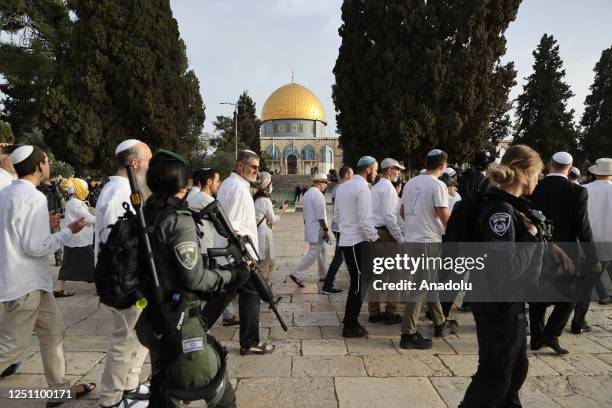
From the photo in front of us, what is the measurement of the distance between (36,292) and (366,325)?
3518 mm

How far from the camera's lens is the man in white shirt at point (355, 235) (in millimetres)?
4594

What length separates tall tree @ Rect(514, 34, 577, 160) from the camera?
114 feet

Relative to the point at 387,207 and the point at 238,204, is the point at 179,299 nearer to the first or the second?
the point at 238,204

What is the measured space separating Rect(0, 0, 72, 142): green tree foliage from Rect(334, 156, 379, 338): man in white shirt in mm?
26193

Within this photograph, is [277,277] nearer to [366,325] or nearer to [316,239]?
[316,239]

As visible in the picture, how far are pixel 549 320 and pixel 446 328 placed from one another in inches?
40.4

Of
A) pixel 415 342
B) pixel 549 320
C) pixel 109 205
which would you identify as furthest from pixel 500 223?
pixel 549 320

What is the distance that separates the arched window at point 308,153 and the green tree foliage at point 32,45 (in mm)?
42083

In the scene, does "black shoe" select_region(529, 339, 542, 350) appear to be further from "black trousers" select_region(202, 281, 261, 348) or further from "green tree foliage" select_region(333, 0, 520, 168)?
"green tree foliage" select_region(333, 0, 520, 168)

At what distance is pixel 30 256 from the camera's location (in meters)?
3.02

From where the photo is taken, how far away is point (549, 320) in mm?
4273

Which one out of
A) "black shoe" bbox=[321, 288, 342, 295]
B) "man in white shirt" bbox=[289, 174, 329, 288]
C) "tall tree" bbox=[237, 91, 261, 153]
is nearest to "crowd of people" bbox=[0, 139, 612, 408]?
"black shoe" bbox=[321, 288, 342, 295]

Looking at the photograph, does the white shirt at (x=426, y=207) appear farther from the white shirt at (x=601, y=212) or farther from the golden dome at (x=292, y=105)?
the golden dome at (x=292, y=105)

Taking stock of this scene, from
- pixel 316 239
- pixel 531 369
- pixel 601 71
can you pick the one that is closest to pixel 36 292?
pixel 531 369
